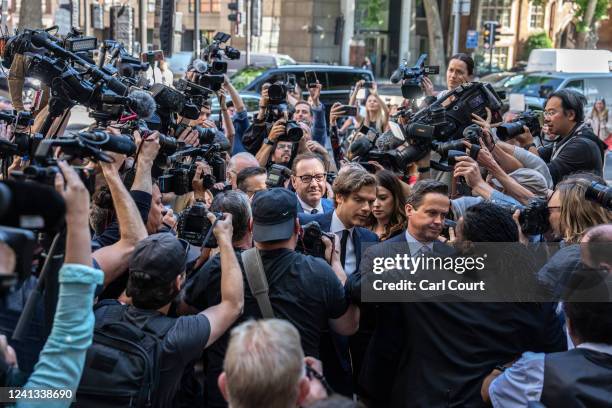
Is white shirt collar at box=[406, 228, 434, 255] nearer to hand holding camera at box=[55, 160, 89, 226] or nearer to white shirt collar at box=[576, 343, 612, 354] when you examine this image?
white shirt collar at box=[576, 343, 612, 354]

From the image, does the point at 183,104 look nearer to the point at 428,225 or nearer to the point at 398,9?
the point at 428,225

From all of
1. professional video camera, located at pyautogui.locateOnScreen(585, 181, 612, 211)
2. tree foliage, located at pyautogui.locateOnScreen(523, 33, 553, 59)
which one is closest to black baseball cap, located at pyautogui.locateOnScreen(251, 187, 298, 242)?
professional video camera, located at pyautogui.locateOnScreen(585, 181, 612, 211)

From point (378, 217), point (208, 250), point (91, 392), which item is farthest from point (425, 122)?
point (91, 392)

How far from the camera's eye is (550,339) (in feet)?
11.2

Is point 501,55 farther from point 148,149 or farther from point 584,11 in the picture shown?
point 148,149

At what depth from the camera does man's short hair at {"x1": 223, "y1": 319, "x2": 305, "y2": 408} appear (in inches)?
94.8

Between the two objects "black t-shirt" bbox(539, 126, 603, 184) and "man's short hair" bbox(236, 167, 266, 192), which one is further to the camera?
"black t-shirt" bbox(539, 126, 603, 184)

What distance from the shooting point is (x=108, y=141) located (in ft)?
10.6

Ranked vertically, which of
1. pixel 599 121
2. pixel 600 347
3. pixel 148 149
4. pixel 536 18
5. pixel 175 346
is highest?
pixel 536 18

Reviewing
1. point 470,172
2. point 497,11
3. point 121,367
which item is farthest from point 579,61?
point 497,11

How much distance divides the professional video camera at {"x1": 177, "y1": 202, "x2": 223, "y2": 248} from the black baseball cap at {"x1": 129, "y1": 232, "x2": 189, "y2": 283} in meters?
0.40

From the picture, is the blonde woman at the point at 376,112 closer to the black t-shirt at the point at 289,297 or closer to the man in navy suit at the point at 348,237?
the man in navy suit at the point at 348,237

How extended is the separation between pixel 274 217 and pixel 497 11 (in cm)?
4119

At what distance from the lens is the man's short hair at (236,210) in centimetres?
394
